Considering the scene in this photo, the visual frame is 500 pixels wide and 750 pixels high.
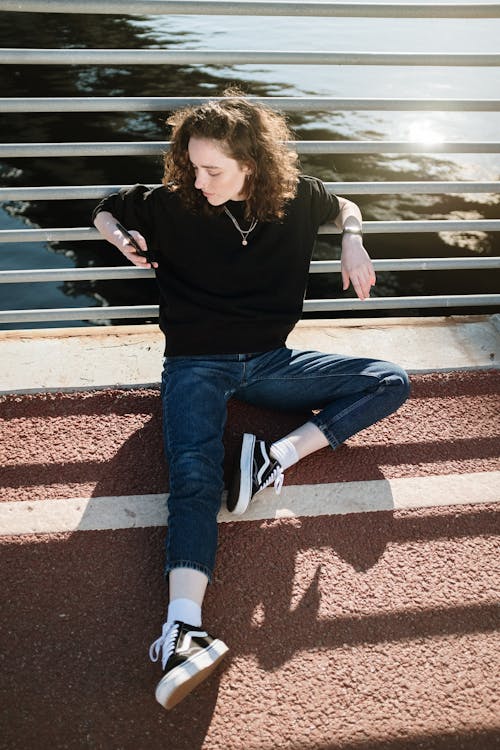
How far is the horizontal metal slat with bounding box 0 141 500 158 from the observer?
2.86 meters

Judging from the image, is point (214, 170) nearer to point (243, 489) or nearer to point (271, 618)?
point (243, 489)

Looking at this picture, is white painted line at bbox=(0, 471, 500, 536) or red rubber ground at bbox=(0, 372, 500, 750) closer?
red rubber ground at bbox=(0, 372, 500, 750)

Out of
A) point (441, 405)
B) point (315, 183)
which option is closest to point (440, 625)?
point (441, 405)

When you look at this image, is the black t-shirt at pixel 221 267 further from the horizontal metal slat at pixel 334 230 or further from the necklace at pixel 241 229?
the horizontal metal slat at pixel 334 230

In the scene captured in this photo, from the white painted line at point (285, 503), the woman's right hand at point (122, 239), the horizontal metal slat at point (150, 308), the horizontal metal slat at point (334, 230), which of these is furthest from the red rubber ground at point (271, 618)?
the horizontal metal slat at point (334, 230)

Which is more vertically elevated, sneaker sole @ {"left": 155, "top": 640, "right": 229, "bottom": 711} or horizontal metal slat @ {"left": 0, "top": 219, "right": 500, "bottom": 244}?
horizontal metal slat @ {"left": 0, "top": 219, "right": 500, "bottom": 244}

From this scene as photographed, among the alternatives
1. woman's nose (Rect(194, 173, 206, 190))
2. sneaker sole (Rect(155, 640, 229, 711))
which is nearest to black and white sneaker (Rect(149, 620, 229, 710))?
sneaker sole (Rect(155, 640, 229, 711))

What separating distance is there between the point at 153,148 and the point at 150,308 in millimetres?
779

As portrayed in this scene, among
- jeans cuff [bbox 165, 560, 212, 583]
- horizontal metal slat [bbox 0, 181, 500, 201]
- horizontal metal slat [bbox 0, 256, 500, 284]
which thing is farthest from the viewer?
horizontal metal slat [bbox 0, 256, 500, 284]

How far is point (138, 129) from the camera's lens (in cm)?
865

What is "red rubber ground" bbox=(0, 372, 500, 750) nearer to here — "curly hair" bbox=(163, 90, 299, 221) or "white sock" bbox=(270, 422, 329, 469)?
"white sock" bbox=(270, 422, 329, 469)

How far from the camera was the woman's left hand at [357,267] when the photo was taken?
2.75 m

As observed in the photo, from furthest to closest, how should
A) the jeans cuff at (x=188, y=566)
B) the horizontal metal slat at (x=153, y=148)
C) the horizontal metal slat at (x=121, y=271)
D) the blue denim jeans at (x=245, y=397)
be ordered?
the horizontal metal slat at (x=121, y=271), the horizontal metal slat at (x=153, y=148), the blue denim jeans at (x=245, y=397), the jeans cuff at (x=188, y=566)

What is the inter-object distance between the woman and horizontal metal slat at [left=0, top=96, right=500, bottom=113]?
0.48 feet
